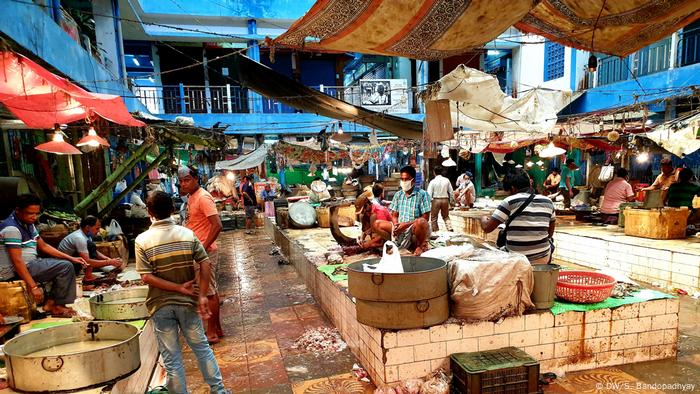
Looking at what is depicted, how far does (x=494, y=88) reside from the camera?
7.32 meters

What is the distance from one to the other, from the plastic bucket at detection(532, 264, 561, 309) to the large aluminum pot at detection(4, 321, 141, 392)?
385 centimetres

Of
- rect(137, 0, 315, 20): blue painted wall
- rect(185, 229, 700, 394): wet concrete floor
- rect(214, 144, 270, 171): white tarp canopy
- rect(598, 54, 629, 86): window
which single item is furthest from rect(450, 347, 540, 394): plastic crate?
rect(137, 0, 315, 20): blue painted wall

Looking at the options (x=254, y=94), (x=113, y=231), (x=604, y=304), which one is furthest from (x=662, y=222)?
(x=254, y=94)

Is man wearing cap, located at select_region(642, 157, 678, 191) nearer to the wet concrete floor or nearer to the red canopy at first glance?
the wet concrete floor

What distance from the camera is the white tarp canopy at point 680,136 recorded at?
8.88 metres

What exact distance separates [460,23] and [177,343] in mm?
4275

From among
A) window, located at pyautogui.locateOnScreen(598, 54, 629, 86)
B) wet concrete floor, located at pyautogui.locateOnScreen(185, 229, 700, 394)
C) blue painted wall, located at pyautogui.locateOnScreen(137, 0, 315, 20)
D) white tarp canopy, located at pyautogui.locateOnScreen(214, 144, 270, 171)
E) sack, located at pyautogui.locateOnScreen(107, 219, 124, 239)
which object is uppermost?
blue painted wall, located at pyautogui.locateOnScreen(137, 0, 315, 20)

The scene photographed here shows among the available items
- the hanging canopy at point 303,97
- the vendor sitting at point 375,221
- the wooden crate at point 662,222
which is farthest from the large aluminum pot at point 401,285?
the wooden crate at point 662,222

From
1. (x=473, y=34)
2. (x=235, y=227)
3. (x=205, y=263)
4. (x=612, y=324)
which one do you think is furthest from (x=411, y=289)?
(x=235, y=227)

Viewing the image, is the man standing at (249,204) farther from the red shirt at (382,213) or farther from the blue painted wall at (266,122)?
the red shirt at (382,213)

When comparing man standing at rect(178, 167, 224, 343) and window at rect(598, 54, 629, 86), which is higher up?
window at rect(598, 54, 629, 86)

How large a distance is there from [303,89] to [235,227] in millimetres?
10286

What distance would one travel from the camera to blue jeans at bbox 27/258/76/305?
15.9 feet

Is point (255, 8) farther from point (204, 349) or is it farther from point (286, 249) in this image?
point (204, 349)
